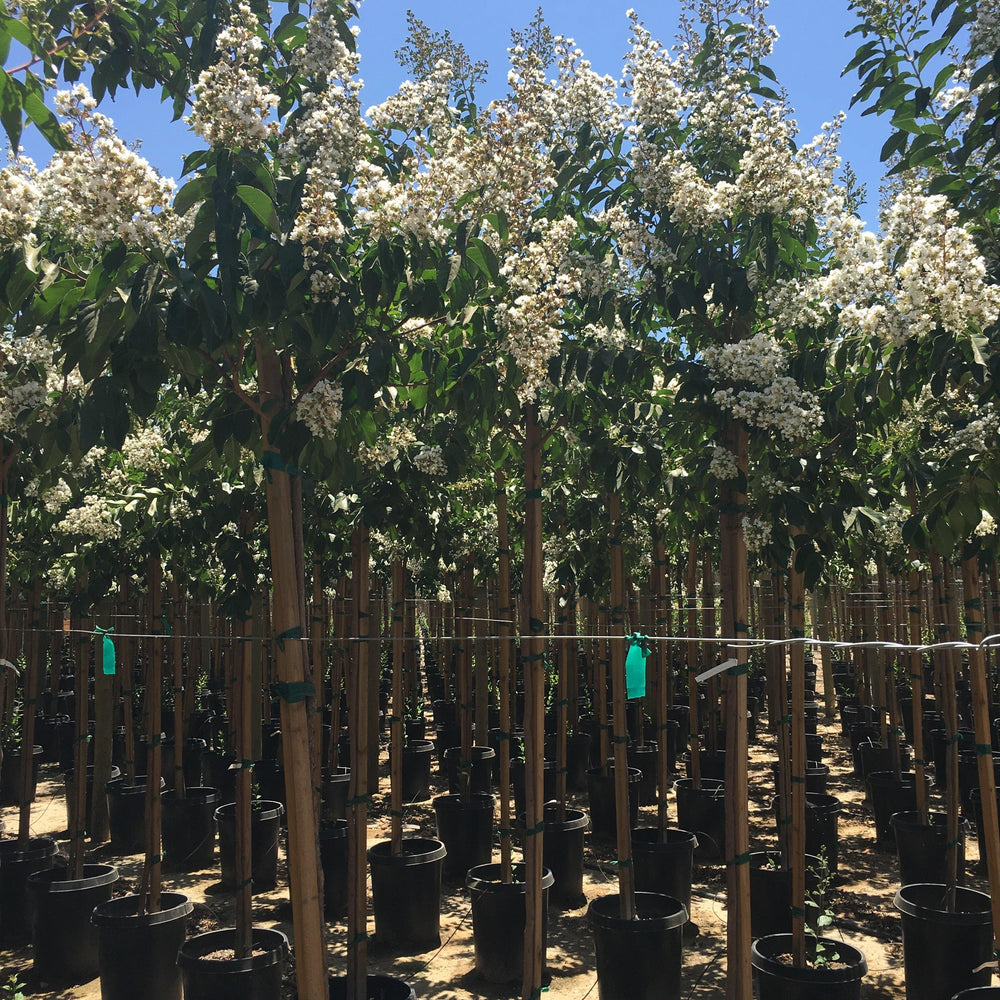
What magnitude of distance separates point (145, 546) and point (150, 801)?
1480mm

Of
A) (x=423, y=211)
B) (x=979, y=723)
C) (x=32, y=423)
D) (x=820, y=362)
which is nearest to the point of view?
(x=423, y=211)

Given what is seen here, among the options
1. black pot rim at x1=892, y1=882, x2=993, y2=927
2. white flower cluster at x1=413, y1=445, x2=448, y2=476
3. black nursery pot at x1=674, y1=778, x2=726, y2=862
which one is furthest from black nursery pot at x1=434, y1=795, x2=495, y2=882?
white flower cluster at x1=413, y1=445, x2=448, y2=476

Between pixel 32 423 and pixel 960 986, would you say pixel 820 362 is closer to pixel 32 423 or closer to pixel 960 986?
pixel 32 423

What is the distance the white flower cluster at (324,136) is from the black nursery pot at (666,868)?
479 centimetres

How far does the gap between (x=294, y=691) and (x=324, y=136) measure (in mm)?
1700

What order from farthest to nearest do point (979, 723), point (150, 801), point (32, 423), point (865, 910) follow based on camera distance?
point (865, 910), point (150, 801), point (979, 723), point (32, 423)

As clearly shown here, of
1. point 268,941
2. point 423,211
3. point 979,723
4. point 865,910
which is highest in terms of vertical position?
point 423,211

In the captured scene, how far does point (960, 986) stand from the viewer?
493 centimetres

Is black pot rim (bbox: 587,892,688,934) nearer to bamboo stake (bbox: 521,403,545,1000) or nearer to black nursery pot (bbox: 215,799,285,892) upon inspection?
bamboo stake (bbox: 521,403,545,1000)

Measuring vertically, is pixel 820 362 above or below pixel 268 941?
above

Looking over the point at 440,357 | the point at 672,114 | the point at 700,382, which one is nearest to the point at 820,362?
the point at 700,382

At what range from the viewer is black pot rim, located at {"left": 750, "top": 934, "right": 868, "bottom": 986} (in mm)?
4379

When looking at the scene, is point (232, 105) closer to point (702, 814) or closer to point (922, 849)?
point (922, 849)

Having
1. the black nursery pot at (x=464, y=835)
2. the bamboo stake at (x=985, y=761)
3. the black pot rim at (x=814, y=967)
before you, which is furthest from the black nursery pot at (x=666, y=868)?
the bamboo stake at (x=985, y=761)
